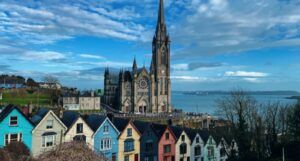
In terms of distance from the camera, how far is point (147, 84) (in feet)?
403

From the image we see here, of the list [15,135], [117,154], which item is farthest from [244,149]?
[15,135]

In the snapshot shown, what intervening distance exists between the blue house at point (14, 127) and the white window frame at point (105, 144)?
27.5 ft

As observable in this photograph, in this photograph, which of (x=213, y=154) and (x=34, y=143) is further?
(x=213, y=154)

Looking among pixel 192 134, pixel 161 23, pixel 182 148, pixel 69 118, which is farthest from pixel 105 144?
pixel 161 23

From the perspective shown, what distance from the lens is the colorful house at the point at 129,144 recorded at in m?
40.1

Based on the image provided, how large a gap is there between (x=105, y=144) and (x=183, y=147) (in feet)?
38.3

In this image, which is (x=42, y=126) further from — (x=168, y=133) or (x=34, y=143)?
(x=168, y=133)

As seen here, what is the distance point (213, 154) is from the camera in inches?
1876

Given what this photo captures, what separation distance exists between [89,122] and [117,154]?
5.44m

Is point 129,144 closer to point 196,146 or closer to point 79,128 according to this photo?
point 79,128

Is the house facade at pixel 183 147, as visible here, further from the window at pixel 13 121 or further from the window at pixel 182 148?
the window at pixel 13 121

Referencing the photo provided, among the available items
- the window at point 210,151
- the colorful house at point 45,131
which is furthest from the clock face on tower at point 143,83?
the colorful house at point 45,131

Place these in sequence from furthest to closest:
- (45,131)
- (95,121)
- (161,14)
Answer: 1. (161,14)
2. (95,121)
3. (45,131)

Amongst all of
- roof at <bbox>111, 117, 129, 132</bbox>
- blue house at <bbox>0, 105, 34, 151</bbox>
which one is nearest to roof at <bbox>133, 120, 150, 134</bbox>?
roof at <bbox>111, 117, 129, 132</bbox>
